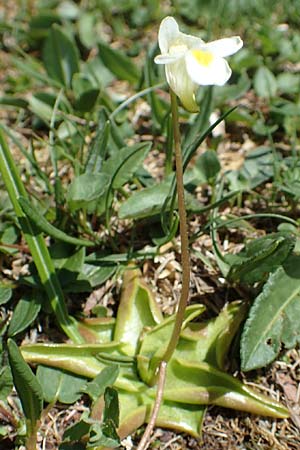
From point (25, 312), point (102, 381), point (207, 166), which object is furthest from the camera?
point (207, 166)

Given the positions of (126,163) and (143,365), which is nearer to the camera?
(143,365)

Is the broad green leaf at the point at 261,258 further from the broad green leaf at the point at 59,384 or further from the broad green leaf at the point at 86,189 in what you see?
the broad green leaf at the point at 59,384

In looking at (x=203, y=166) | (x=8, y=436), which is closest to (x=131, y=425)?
(x=8, y=436)

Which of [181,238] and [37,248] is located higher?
[181,238]

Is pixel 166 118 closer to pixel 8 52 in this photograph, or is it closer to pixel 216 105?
pixel 216 105

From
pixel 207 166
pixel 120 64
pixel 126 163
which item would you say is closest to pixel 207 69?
pixel 126 163

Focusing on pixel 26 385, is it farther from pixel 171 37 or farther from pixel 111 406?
pixel 171 37

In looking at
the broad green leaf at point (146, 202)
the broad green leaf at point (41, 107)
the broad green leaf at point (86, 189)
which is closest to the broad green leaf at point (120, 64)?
the broad green leaf at point (41, 107)
